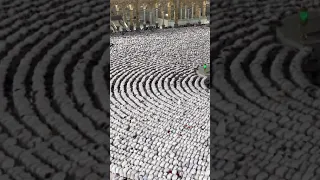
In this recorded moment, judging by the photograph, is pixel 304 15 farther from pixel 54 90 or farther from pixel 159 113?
pixel 159 113

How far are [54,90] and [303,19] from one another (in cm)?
235

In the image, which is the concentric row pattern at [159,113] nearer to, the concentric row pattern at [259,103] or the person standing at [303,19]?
the concentric row pattern at [259,103]

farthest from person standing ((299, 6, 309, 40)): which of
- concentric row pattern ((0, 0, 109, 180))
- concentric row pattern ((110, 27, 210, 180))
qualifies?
concentric row pattern ((0, 0, 109, 180))

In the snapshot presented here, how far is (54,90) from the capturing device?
3.17 m

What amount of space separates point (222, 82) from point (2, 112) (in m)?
1.59

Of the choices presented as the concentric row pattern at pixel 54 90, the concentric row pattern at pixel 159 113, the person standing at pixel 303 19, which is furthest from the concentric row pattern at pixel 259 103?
the concentric row pattern at pixel 159 113

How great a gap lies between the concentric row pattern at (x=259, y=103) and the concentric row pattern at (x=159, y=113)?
4.09ft

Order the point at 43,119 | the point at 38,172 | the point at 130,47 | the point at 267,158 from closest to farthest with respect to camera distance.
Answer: the point at 38,172, the point at 267,158, the point at 43,119, the point at 130,47

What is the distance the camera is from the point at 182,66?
9.73m

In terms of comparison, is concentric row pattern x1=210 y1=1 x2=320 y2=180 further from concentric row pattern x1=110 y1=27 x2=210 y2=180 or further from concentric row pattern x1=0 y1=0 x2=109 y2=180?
concentric row pattern x1=110 y1=27 x2=210 y2=180

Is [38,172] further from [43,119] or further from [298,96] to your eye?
[298,96]

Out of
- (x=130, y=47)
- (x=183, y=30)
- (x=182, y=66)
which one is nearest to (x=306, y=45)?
(x=182, y=66)

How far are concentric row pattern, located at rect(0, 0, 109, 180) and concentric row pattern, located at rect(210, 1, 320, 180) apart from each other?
0.80 metres

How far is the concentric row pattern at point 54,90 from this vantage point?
2.38m
